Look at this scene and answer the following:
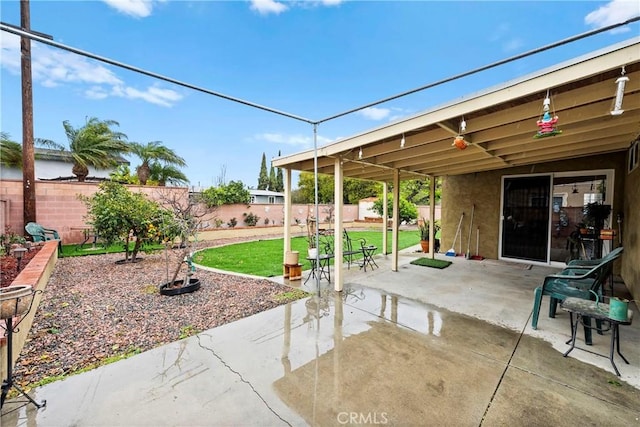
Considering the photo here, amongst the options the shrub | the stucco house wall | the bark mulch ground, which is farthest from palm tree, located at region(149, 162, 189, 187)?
the stucco house wall

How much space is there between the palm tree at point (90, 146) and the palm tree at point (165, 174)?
2352 mm

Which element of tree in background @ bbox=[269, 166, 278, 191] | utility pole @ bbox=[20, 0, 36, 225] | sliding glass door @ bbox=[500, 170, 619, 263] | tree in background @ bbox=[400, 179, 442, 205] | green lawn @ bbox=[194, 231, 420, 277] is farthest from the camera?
tree in background @ bbox=[269, 166, 278, 191]

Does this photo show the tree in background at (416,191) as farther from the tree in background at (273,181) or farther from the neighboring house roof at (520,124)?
the neighboring house roof at (520,124)

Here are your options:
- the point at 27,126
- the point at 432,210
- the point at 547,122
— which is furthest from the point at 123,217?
the point at 547,122

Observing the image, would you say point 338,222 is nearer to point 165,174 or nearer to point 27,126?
point 27,126

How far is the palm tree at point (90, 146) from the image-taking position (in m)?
11.0

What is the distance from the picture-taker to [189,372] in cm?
234

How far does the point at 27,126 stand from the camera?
7.78 metres

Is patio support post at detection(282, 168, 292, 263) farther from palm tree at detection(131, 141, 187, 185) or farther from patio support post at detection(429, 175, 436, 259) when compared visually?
palm tree at detection(131, 141, 187, 185)

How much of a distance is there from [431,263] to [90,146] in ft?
45.1

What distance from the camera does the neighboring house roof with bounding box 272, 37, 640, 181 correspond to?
224cm

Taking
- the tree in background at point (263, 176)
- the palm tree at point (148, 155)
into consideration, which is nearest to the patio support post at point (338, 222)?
the palm tree at point (148, 155)

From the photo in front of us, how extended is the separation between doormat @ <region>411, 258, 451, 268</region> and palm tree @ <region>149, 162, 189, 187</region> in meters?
13.4

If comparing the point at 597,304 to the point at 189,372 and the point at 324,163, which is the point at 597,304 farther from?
the point at 324,163
